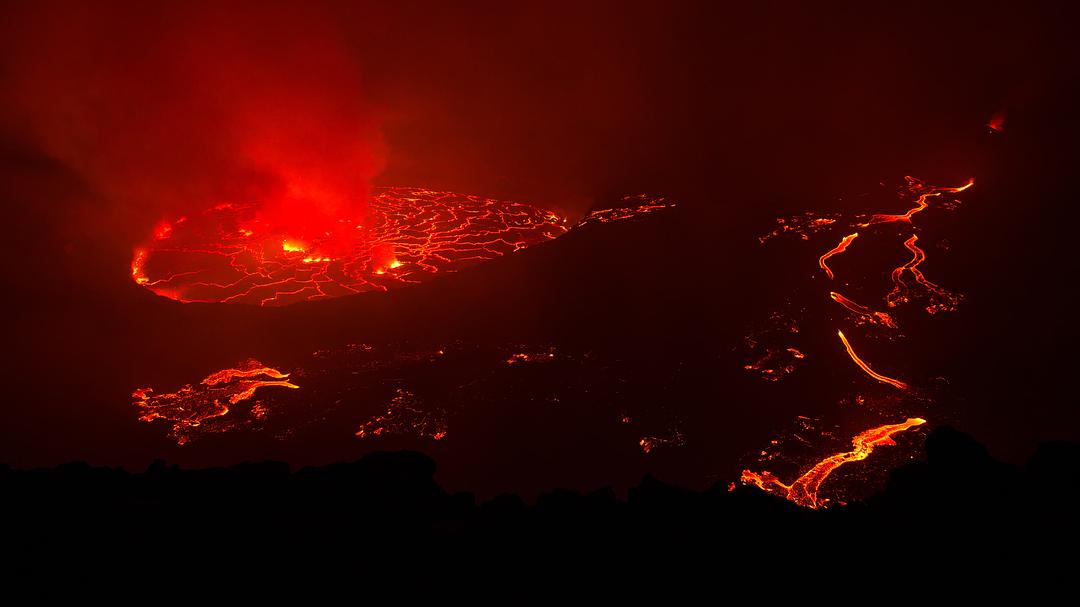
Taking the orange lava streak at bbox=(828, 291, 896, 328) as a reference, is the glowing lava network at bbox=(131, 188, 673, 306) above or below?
above

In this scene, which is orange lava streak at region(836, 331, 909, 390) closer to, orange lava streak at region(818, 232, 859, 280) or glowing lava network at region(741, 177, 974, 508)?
glowing lava network at region(741, 177, 974, 508)

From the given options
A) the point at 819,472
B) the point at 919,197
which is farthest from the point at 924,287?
the point at 819,472

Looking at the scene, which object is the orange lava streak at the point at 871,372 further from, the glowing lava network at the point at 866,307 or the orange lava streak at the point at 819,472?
the orange lava streak at the point at 819,472

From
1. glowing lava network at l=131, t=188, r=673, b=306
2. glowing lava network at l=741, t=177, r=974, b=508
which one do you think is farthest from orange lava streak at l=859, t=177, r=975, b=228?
glowing lava network at l=131, t=188, r=673, b=306

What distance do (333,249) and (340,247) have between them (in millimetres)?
114

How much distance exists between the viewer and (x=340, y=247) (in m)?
9.74

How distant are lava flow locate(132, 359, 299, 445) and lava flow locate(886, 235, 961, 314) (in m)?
6.53

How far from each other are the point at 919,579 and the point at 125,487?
3.08 metres

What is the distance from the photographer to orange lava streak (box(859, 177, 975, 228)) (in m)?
8.79

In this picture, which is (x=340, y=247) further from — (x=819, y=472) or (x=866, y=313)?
(x=819, y=472)

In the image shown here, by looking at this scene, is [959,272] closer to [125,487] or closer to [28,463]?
[125,487]

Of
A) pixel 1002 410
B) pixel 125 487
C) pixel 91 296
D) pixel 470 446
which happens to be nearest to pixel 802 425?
pixel 1002 410

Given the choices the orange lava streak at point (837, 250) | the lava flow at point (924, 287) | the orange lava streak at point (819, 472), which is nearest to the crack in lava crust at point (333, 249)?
the orange lava streak at point (837, 250)

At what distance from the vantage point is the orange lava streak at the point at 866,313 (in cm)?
659
